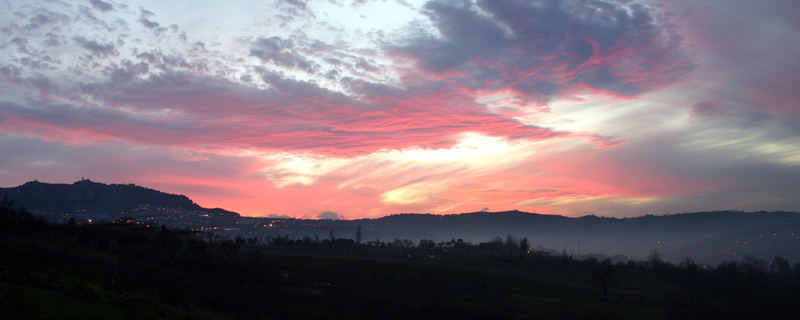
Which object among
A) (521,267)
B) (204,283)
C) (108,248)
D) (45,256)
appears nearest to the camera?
(45,256)

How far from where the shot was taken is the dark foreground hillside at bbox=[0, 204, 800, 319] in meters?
25.4

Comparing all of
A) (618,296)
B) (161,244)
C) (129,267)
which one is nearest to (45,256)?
(129,267)

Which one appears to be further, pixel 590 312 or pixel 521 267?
pixel 521 267

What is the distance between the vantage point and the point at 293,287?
6519 centimetres

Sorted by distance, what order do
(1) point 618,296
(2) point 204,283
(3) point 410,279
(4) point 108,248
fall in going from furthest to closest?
1. (3) point 410,279
2. (1) point 618,296
3. (4) point 108,248
4. (2) point 204,283

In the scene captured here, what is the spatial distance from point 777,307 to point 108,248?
93.6 meters

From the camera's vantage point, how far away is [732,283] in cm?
8606

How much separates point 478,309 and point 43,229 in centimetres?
6003

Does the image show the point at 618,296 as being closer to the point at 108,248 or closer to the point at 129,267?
the point at 129,267

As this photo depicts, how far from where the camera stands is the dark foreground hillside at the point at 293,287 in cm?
2539

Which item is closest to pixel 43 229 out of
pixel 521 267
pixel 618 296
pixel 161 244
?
pixel 161 244

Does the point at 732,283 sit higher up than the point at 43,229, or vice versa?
the point at 43,229

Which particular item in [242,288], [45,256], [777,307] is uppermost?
[45,256]

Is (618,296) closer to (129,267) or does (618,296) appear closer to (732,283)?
(732,283)
